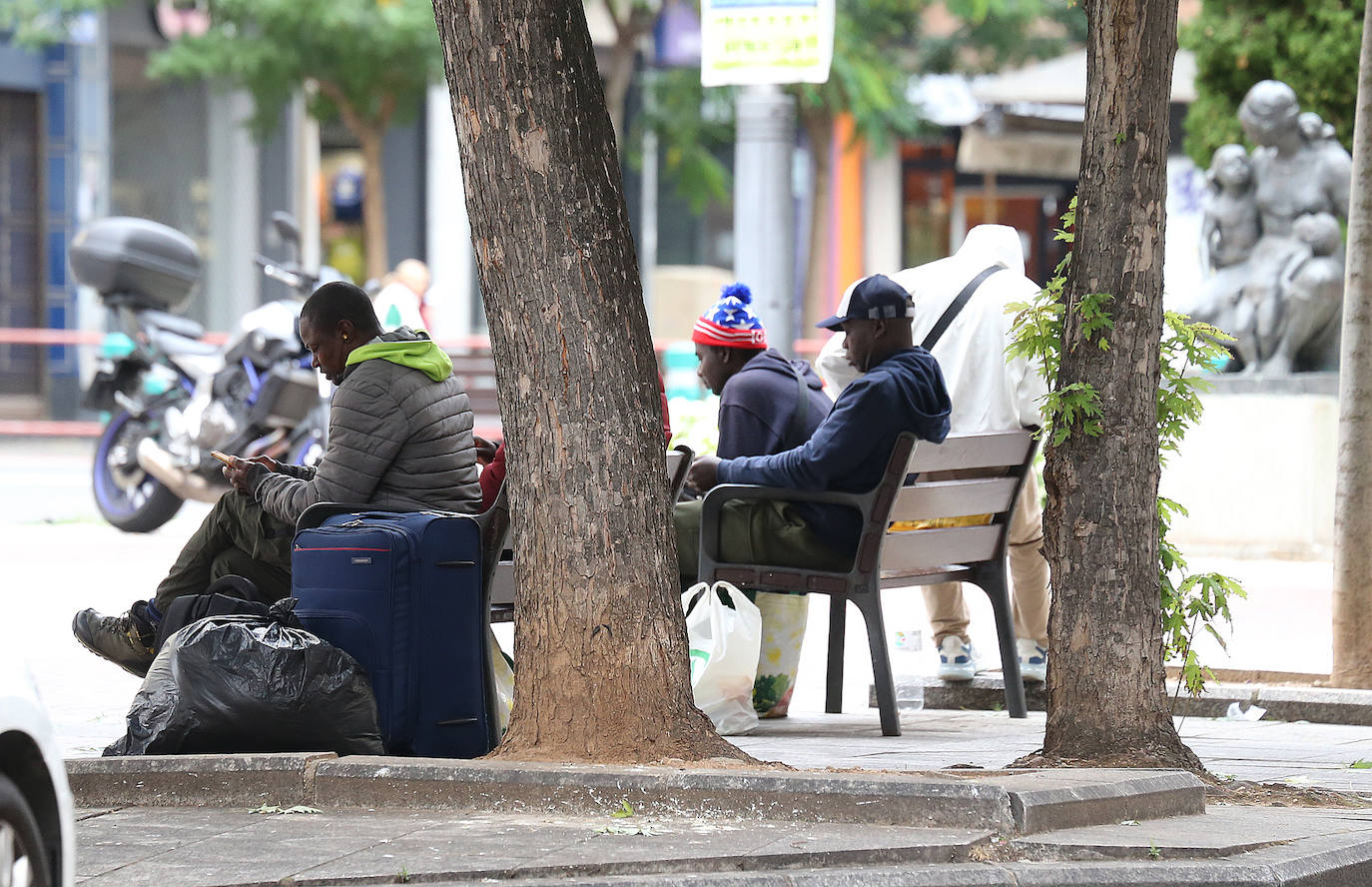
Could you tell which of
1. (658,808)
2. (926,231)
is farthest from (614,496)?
(926,231)

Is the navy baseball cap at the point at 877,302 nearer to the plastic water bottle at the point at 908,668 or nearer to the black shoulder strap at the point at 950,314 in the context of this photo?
the black shoulder strap at the point at 950,314

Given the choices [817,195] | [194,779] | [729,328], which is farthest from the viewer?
[817,195]

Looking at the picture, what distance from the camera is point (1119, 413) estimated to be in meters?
5.31

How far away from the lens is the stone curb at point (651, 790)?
182 inches

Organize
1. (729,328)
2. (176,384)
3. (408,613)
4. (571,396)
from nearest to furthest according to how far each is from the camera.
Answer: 1. (571,396)
2. (408,613)
3. (729,328)
4. (176,384)

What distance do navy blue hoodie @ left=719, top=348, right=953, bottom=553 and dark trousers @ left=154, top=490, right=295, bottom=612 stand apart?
1.48 metres

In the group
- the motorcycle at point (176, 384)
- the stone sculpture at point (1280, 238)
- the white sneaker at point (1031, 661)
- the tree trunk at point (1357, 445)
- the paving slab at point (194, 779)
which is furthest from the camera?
the motorcycle at point (176, 384)

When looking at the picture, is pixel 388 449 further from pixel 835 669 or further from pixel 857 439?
pixel 835 669

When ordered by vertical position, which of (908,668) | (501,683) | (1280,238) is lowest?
(908,668)

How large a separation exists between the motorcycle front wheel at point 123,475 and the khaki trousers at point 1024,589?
7275 mm

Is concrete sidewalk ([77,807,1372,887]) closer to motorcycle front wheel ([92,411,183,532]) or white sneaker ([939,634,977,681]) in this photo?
white sneaker ([939,634,977,681])

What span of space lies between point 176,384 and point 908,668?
23.0 ft

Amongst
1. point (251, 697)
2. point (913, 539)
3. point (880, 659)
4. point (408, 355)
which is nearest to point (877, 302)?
point (913, 539)

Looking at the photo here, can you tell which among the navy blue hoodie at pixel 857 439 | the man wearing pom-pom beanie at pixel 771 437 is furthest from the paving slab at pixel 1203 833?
the man wearing pom-pom beanie at pixel 771 437
